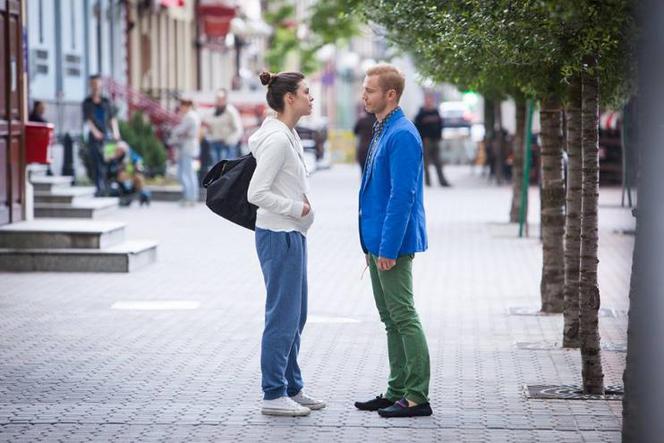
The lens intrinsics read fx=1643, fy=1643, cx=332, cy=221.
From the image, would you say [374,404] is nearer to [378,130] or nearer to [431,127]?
[378,130]

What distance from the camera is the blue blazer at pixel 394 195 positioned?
7984 mm

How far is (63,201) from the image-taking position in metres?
22.6

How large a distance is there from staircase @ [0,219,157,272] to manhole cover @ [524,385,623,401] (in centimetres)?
788

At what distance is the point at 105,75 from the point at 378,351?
23778 mm

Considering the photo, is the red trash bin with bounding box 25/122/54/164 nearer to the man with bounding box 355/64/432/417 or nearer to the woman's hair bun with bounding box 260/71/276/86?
the woman's hair bun with bounding box 260/71/276/86

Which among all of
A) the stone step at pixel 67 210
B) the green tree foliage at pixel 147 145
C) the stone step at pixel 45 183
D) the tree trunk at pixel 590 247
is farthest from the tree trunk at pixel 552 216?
the green tree foliage at pixel 147 145

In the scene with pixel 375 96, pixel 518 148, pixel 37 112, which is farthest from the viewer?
pixel 37 112

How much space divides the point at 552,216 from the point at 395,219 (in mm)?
5026

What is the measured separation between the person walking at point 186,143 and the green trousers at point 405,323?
62.2 ft

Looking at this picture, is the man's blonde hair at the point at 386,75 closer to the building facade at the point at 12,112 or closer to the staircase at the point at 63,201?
the building facade at the point at 12,112

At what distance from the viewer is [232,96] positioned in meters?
40.4

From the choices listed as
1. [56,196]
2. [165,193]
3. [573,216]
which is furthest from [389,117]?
[165,193]

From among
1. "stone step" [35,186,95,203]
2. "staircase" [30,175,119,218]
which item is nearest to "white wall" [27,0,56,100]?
"staircase" [30,175,119,218]

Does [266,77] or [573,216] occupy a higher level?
[266,77]
